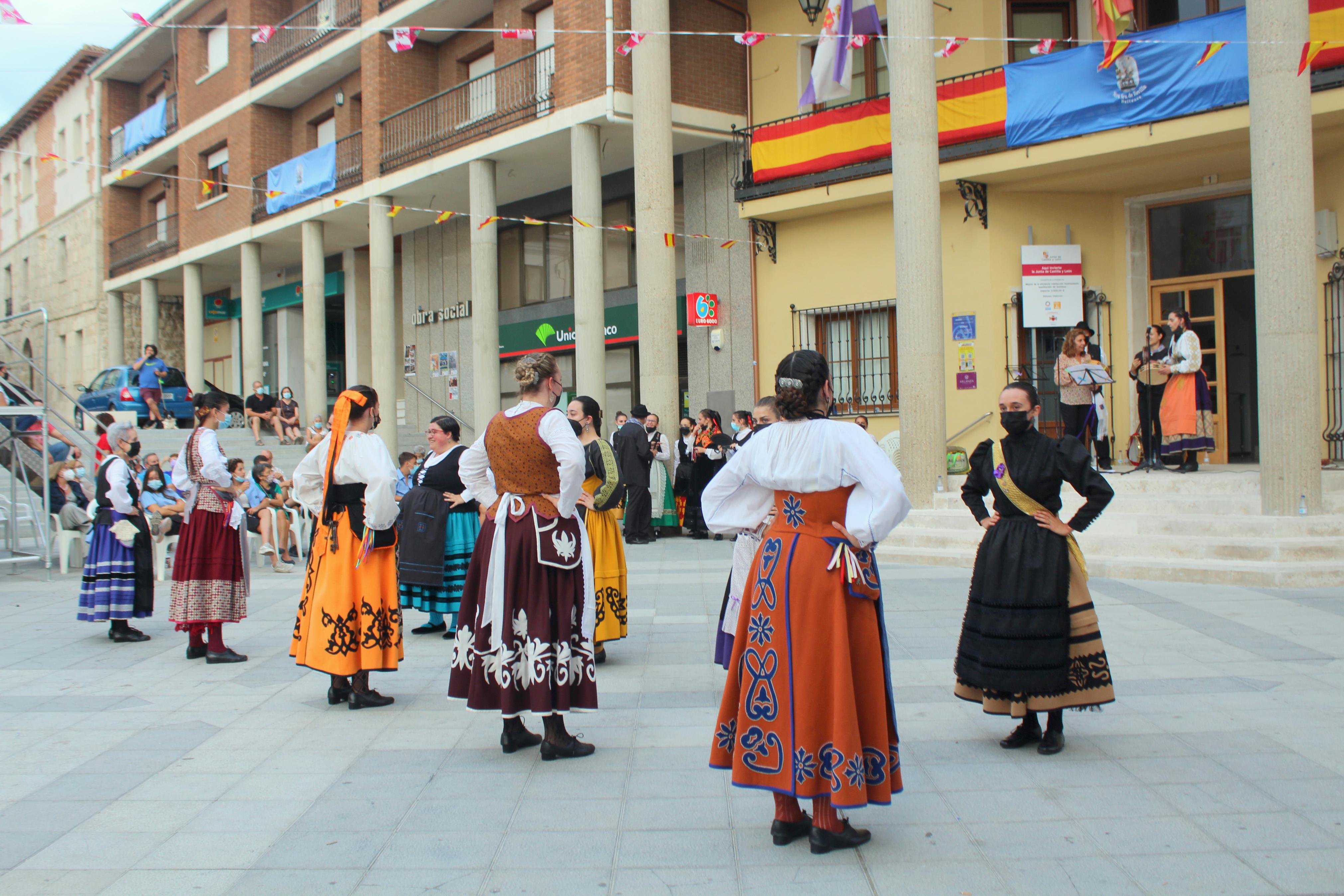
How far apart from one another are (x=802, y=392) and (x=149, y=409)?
22.3 metres

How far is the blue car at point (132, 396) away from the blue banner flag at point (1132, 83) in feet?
61.9

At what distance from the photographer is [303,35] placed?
22969 millimetres

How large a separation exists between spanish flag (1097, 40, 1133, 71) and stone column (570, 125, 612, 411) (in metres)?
7.59

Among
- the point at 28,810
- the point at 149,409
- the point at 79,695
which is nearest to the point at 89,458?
the point at 149,409

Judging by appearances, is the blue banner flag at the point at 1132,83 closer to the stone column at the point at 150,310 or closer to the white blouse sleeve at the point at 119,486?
the white blouse sleeve at the point at 119,486

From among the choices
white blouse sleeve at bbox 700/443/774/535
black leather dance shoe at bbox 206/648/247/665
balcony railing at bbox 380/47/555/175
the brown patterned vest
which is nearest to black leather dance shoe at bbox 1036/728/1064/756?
white blouse sleeve at bbox 700/443/774/535

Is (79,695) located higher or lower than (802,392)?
lower

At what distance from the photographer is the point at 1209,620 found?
7.58 m

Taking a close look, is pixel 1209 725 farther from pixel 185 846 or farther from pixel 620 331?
pixel 620 331

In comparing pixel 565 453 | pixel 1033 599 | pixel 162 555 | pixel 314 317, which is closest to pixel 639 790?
pixel 565 453

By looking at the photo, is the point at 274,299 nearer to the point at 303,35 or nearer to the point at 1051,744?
the point at 303,35

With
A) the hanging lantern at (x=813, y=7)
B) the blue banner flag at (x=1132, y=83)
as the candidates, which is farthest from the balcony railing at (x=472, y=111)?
the blue banner flag at (x=1132, y=83)

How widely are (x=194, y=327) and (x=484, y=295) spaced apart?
12.7 m

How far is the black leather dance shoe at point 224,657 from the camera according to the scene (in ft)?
23.8
